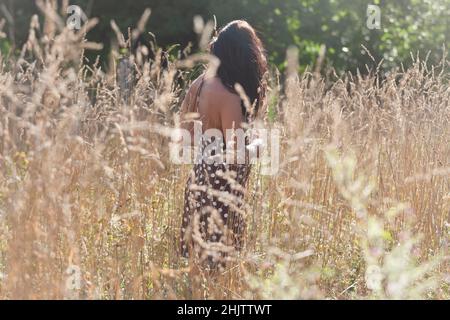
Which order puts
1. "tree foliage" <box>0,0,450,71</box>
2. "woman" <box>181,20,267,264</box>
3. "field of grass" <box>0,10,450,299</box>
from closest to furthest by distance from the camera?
"field of grass" <box>0,10,450,299</box> → "woman" <box>181,20,267,264</box> → "tree foliage" <box>0,0,450,71</box>

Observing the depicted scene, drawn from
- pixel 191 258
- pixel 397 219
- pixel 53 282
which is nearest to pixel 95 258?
pixel 191 258

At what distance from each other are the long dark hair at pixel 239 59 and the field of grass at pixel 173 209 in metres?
0.16

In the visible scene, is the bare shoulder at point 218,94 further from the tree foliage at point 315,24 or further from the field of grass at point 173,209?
the tree foliage at point 315,24

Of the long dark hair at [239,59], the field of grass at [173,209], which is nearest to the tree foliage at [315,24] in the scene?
the field of grass at [173,209]

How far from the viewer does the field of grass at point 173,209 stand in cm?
238

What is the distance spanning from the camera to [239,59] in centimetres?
353

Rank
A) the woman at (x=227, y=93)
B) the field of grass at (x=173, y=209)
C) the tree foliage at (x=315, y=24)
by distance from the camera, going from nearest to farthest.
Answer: the field of grass at (x=173, y=209) < the woman at (x=227, y=93) < the tree foliage at (x=315, y=24)

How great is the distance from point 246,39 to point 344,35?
7.16 metres

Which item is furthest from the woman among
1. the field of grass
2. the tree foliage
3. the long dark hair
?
the tree foliage

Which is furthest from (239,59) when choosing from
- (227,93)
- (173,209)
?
(173,209)

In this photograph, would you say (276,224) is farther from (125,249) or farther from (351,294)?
(125,249)

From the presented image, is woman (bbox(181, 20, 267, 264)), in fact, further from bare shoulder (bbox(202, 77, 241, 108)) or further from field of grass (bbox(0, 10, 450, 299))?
field of grass (bbox(0, 10, 450, 299))

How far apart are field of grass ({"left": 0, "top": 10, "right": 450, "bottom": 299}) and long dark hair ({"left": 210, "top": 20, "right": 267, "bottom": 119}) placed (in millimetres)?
158

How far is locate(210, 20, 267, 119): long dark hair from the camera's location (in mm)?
3537
